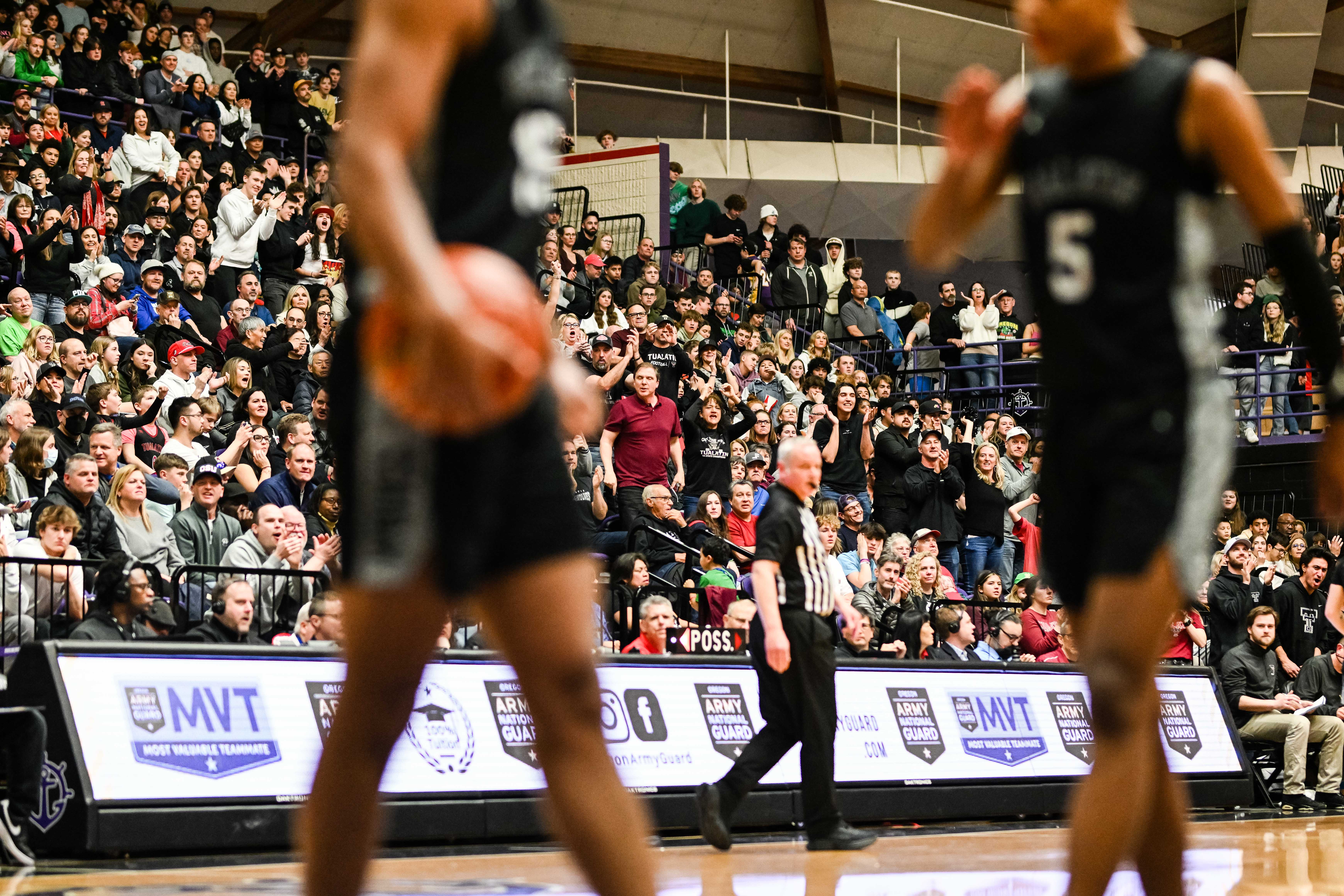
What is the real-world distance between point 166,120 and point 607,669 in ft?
33.2

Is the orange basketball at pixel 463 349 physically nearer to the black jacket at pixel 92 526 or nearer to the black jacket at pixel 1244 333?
the black jacket at pixel 92 526

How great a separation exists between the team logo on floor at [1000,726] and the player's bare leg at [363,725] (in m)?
8.16

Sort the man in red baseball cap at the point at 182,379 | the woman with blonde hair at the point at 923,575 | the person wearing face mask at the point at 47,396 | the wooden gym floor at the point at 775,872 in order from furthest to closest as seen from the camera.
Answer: the woman with blonde hair at the point at 923,575, the man in red baseball cap at the point at 182,379, the person wearing face mask at the point at 47,396, the wooden gym floor at the point at 775,872

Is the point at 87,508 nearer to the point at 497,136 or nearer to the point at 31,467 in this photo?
the point at 31,467

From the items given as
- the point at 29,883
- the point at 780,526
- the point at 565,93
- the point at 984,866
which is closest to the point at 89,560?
the point at 29,883

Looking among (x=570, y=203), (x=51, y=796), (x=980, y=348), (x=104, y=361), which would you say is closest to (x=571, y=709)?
(x=51, y=796)

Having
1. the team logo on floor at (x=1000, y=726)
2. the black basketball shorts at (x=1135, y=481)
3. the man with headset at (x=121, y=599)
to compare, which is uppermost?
the black basketball shorts at (x=1135, y=481)

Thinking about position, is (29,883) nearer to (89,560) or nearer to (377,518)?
(89,560)

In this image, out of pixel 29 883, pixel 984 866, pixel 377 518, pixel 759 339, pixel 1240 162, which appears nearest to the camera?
pixel 377 518

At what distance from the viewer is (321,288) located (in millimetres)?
14789

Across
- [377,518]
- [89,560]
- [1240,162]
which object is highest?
[1240,162]

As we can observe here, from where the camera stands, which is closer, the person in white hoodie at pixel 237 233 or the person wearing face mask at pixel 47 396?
the person wearing face mask at pixel 47 396

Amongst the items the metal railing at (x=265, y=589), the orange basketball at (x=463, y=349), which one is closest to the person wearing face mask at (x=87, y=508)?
the metal railing at (x=265, y=589)

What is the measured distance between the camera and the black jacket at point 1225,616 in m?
13.8
